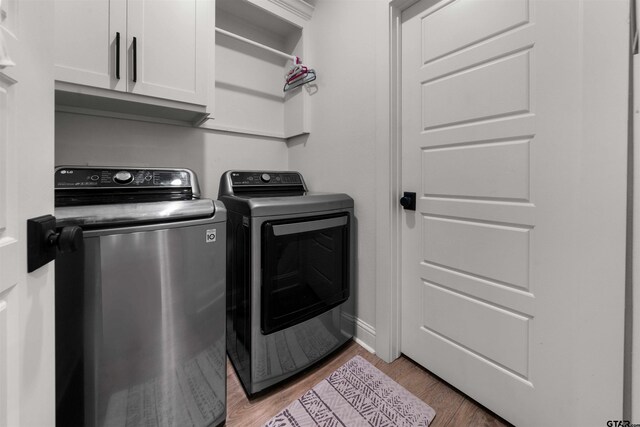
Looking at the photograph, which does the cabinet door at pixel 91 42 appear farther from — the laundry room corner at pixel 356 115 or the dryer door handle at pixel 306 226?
the laundry room corner at pixel 356 115

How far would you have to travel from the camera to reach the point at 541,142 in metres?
0.97

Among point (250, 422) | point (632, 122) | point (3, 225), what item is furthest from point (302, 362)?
point (632, 122)

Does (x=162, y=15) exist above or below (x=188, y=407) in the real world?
above

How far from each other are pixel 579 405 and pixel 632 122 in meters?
0.94

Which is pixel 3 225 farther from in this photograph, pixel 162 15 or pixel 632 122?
pixel 632 122

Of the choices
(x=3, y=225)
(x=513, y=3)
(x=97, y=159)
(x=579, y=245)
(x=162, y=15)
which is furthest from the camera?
(x=97, y=159)

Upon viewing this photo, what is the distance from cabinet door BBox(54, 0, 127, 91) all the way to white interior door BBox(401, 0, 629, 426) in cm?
144

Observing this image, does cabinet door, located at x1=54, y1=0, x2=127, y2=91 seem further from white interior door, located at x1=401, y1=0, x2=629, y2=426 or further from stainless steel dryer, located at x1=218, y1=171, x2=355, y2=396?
white interior door, located at x1=401, y1=0, x2=629, y2=426

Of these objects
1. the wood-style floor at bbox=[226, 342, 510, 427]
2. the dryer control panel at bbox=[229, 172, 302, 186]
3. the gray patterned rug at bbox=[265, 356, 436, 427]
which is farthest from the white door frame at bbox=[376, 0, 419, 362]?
A: the dryer control panel at bbox=[229, 172, 302, 186]

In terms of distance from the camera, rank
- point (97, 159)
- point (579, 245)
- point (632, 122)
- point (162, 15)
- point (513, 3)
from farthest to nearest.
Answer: point (97, 159)
point (162, 15)
point (513, 3)
point (579, 245)
point (632, 122)

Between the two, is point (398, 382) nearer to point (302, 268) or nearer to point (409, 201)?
point (302, 268)

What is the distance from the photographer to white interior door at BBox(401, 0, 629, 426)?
81 cm

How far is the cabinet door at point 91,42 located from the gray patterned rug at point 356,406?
171cm

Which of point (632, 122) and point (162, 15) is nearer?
point (632, 122)
